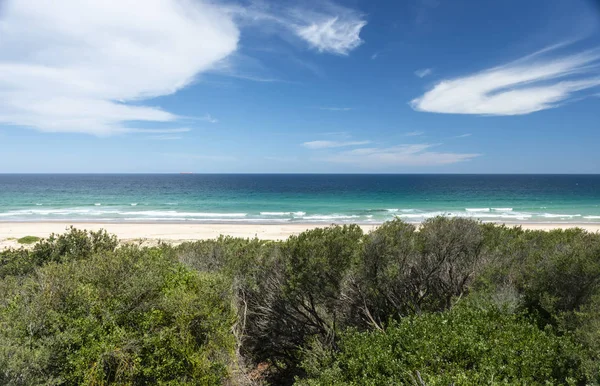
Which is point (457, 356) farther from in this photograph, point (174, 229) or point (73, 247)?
point (174, 229)

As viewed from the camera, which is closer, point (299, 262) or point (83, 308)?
point (83, 308)

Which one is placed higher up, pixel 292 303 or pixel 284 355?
pixel 292 303

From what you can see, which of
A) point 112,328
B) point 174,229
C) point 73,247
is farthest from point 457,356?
point 174,229

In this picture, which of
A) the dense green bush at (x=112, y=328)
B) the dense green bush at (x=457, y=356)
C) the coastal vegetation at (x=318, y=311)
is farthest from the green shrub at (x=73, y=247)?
the dense green bush at (x=457, y=356)

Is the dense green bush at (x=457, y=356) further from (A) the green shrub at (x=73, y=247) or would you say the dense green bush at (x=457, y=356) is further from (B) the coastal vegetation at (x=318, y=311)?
(A) the green shrub at (x=73, y=247)

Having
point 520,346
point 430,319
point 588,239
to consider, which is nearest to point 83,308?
point 430,319

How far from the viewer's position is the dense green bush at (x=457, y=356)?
4.07 meters

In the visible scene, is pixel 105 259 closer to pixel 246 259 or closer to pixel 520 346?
pixel 246 259

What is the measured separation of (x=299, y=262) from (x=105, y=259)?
409 cm

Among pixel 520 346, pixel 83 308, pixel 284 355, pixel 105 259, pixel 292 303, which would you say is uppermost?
pixel 105 259

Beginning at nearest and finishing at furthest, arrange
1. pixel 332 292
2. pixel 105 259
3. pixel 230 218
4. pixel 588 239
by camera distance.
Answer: pixel 105 259 < pixel 332 292 < pixel 588 239 < pixel 230 218

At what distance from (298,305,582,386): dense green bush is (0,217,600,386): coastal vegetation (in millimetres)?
22

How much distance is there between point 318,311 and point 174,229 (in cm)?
2652

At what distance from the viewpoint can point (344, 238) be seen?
758 cm
